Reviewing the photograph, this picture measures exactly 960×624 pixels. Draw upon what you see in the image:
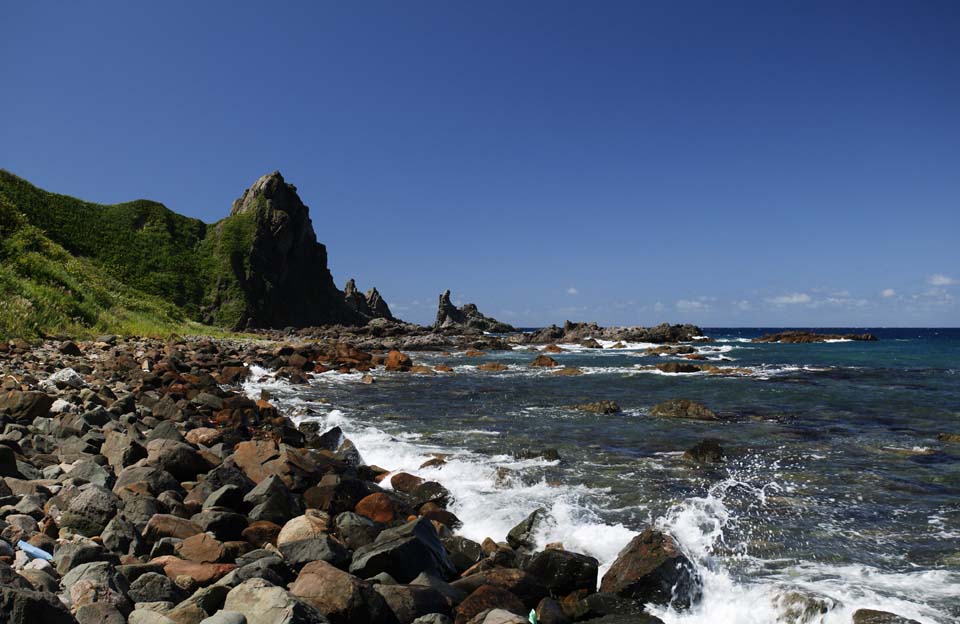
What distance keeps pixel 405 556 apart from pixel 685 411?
13.6 m

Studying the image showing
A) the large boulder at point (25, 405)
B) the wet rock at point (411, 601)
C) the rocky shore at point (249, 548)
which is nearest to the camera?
the rocky shore at point (249, 548)

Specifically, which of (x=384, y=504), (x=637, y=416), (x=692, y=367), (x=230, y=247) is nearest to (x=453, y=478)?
(x=384, y=504)

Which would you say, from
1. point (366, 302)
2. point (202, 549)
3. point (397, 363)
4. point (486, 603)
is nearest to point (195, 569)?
point (202, 549)

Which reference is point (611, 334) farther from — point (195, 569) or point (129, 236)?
point (195, 569)

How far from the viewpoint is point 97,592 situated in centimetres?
416

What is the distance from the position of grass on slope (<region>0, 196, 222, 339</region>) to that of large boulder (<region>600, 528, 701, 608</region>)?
2216cm

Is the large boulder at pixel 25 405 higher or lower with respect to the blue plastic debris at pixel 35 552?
higher

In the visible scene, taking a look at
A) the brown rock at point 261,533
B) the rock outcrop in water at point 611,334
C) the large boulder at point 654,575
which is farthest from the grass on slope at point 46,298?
the rock outcrop in water at point 611,334

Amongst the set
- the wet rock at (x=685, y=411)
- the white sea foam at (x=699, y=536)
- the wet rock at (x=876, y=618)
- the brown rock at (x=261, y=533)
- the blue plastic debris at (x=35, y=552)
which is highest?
the blue plastic debris at (x=35, y=552)

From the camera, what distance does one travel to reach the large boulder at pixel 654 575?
5.78 metres

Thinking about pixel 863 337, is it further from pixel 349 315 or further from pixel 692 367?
pixel 349 315

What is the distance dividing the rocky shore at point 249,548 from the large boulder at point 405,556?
0.7 inches

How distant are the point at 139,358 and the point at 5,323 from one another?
4.89 metres

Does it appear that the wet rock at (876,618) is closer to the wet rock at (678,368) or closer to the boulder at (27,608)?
the boulder at (27,608)
